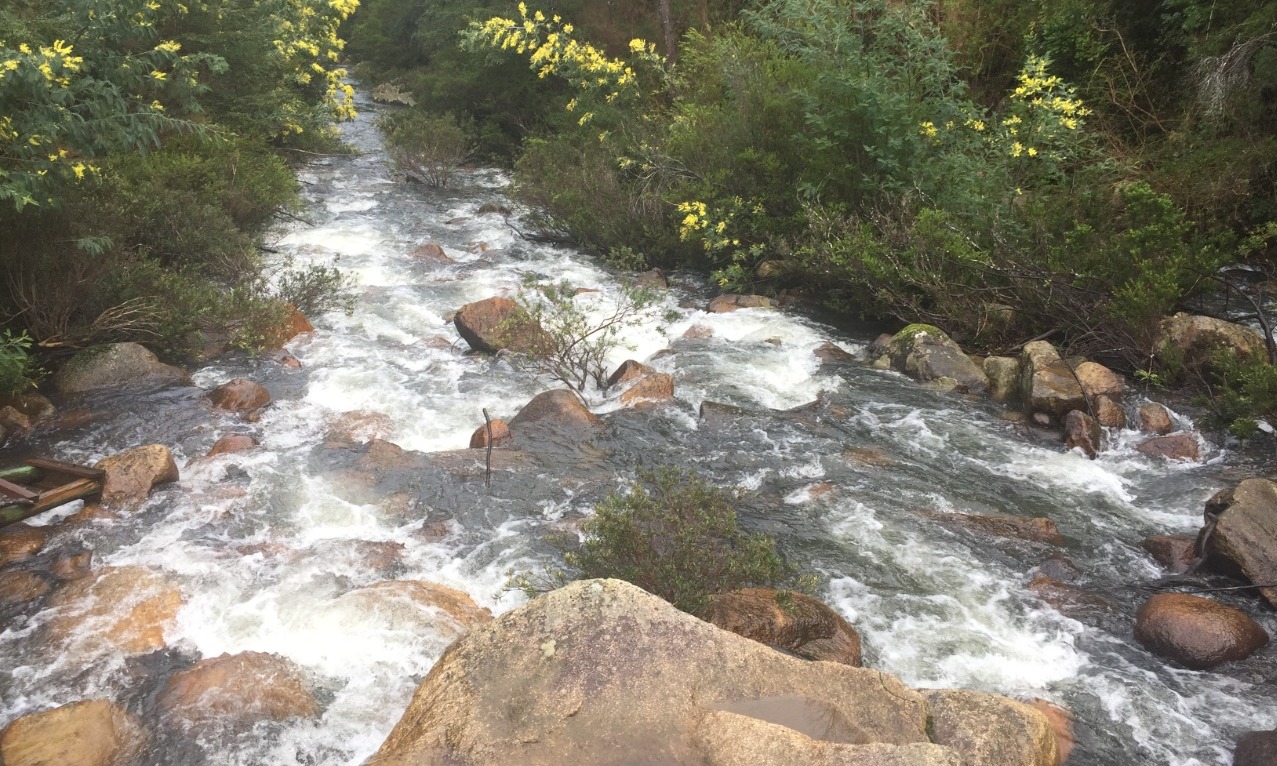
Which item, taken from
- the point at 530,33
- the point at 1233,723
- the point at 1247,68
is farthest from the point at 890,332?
the point at 530,33

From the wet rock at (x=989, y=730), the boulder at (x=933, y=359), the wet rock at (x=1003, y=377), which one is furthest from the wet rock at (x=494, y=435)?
the wet rock at (x=989, y=730)

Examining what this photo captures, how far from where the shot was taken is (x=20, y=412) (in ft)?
24.6

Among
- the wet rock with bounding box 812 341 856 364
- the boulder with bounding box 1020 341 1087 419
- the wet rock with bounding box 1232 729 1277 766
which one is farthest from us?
the wet rock with bounding box 812 341 856 364

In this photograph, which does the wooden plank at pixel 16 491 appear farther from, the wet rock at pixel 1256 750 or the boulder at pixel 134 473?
the wet rock at pixel 1256 750

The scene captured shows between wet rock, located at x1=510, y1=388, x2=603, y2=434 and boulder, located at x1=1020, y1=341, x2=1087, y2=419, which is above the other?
boulder, located at x1=1020, y1=341, x2=1087, y2=419

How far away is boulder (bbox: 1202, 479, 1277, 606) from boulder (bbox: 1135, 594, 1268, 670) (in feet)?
1.06

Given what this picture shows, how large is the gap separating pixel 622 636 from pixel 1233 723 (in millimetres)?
3380

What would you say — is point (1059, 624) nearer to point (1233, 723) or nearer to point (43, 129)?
point (1233, 723)

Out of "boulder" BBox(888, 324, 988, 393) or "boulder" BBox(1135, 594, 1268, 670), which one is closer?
"boulder" BBox(1135, 594, 1268, 670)

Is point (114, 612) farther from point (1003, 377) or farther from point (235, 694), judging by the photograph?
point (1003, 377)

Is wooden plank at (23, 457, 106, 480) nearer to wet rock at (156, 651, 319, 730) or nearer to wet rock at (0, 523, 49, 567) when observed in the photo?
wet rock at (0, 523, 49, 567)

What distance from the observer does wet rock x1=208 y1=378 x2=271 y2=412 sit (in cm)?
807

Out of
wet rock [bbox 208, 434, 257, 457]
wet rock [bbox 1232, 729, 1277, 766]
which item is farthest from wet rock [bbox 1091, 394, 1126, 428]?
wet rock [bbox 208, 434, 257, 457]

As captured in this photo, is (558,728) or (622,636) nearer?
(558,728)
